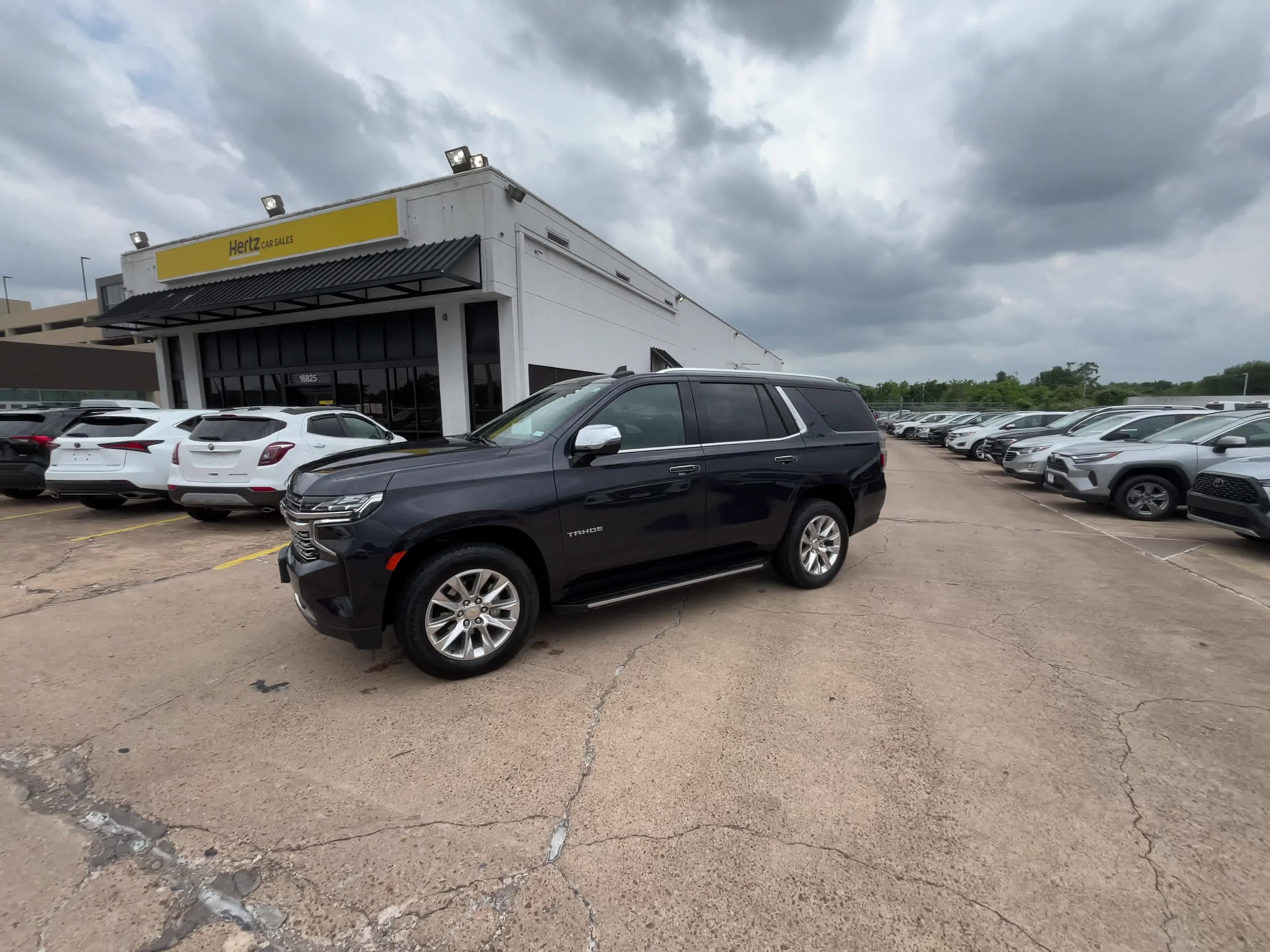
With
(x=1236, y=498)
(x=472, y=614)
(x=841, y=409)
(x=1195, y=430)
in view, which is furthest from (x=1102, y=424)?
(x=472, y=614)

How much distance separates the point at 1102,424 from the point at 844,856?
13.3 m

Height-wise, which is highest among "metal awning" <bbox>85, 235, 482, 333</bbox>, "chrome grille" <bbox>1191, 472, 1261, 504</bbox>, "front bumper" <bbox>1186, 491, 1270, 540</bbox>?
"metal awning" <bbox>85, 235, 482, 333</bbox>

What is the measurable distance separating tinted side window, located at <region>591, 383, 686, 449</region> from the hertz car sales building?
32.3 feet

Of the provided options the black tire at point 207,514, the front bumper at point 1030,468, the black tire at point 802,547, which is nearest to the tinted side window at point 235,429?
the black tire at point 207,514

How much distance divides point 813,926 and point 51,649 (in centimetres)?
511

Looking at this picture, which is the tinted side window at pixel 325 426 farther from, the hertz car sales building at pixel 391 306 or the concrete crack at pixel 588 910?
the concrete crack at pixel 588 910

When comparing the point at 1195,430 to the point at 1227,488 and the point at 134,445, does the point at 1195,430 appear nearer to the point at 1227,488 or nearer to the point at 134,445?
the point at 1227,488

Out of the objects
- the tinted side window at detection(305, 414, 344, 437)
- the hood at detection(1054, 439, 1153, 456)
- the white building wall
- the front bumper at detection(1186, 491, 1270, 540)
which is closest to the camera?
the front bumper at detection(1186, 491, 1270, 540)

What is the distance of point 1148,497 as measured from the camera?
338 inches

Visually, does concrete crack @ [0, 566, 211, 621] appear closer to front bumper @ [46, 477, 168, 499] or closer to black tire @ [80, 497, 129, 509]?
front bumper @ [46, 477, 168, 499]

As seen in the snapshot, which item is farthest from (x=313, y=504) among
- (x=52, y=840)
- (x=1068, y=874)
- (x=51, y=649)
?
(x=1068, y=874)

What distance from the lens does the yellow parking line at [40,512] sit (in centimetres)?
852

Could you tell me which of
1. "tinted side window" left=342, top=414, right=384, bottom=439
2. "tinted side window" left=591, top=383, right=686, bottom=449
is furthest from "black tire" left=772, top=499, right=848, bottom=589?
"tinted side window" left=342, top=414, right=384, bottom=439

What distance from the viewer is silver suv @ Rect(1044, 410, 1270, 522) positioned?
26.7 ft
